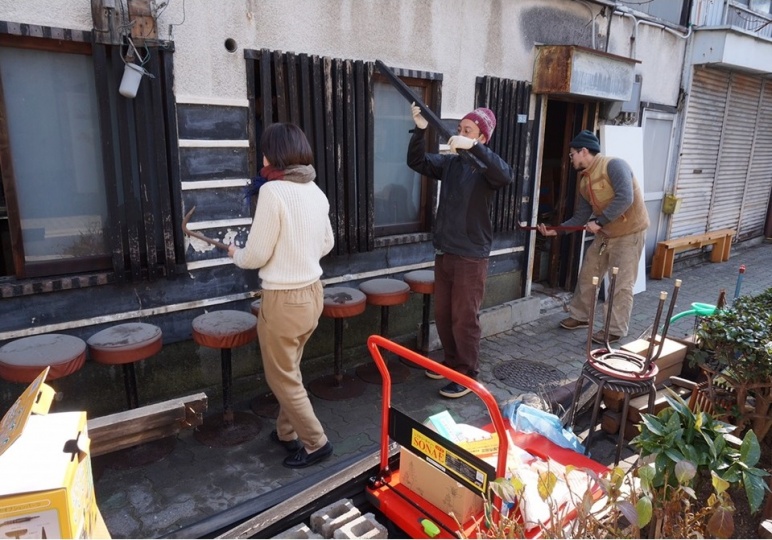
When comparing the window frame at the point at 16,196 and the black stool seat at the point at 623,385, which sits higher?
the window frame at the point at 16,196

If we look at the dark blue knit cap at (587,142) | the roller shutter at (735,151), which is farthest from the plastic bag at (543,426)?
the roller shutter at (735,151)

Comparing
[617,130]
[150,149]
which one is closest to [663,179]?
[617,130]

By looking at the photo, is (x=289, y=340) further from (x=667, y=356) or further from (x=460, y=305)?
(x=667, y=356)

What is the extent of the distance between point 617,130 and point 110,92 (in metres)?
6.73

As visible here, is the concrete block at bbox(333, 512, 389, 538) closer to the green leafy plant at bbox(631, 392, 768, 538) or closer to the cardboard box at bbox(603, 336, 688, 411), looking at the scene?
the green leafy plant at bbox(631, 392, 768, 538)

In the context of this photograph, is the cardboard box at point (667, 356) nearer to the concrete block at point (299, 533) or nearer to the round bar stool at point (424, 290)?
the round bar stool at point (424, 290)

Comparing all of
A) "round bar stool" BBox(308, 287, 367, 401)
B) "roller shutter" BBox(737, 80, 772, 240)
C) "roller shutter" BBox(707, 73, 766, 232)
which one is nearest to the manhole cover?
"round bar stool" BBox(308, 287, 367, 401)

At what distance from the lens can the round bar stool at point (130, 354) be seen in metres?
3.68

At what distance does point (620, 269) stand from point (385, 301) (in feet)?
10.2

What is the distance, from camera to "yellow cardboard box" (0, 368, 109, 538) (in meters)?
1.48

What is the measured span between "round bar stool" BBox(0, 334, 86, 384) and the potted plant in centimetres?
401

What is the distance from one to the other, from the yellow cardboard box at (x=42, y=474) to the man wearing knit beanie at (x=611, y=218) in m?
5.38

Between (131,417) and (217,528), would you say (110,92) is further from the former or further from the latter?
(217,528)

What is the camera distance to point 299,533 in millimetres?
2281
